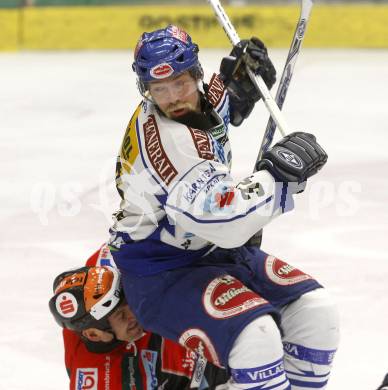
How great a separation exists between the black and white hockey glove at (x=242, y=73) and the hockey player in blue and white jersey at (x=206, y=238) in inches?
22.0

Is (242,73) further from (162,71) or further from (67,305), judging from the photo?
(67,305)

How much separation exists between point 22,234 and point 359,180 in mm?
2049

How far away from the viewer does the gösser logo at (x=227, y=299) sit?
286 cm

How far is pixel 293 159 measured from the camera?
291 centimetres

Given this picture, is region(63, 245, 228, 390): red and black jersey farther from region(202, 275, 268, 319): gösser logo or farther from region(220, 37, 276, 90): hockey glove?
region(220, 37, 276, 90): hockey glove

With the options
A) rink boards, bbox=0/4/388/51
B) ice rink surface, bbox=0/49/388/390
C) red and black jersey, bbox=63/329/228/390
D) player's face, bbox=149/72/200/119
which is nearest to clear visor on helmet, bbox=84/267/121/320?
red and black jersey, bbox=63/329/228/390

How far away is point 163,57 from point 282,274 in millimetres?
725

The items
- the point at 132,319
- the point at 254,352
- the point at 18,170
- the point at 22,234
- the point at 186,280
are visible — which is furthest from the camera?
the point at 18,170

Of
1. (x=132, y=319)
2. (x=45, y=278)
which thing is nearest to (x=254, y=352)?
(x=132, y=319)

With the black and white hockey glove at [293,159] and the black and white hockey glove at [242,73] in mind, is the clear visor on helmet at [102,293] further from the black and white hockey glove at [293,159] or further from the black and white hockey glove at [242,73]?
the black and white hockey glove at [242,73]

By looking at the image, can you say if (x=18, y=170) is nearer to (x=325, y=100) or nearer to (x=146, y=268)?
(x=325, y=100)

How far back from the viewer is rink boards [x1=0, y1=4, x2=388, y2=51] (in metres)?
11.9

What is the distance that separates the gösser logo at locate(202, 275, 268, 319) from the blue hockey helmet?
59 centimetres

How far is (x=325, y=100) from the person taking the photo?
903 cm
